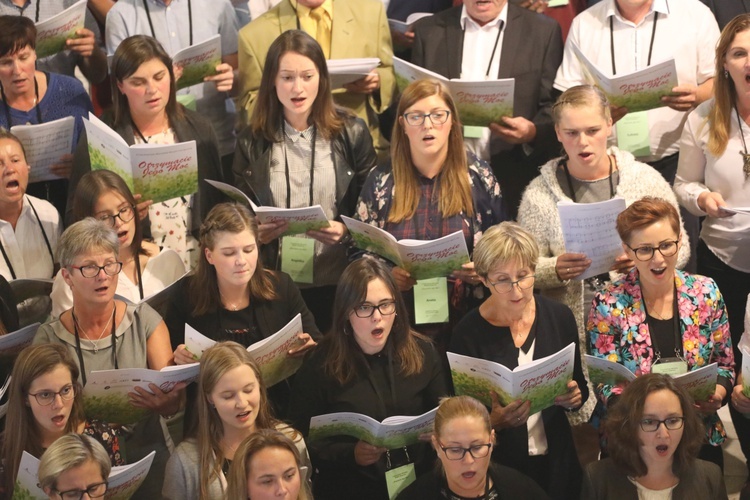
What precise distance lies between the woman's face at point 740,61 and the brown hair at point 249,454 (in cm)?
246

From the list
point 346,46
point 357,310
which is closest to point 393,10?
point 346,46

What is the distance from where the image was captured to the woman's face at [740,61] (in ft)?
16.5

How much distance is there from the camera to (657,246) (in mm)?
4516

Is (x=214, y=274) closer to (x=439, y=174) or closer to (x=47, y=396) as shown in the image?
(x=47, y=396)

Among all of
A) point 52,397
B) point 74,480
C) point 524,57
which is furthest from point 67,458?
point 524,57

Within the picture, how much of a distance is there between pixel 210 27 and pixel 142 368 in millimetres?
2336

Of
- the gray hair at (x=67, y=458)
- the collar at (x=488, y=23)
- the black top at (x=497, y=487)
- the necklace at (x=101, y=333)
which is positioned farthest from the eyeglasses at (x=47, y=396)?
the collar at (x=488, y=23)

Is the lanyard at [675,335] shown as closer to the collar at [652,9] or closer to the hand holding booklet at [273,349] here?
the hand holding booklet at [273,349]

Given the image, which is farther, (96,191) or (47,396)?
(96,191)

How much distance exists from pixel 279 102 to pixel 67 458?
Result: 207cm

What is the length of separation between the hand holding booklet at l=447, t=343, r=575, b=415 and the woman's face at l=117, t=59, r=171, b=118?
1884 mm

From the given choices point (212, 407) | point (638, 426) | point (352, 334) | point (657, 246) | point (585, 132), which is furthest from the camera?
point (585, 132)

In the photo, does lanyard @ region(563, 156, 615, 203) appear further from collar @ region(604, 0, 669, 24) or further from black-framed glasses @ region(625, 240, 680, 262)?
collar @ region(604, 0, 669, 24)

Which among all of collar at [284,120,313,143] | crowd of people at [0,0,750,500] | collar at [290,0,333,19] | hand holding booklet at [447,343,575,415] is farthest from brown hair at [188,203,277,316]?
collar at [290,0,333,19]
